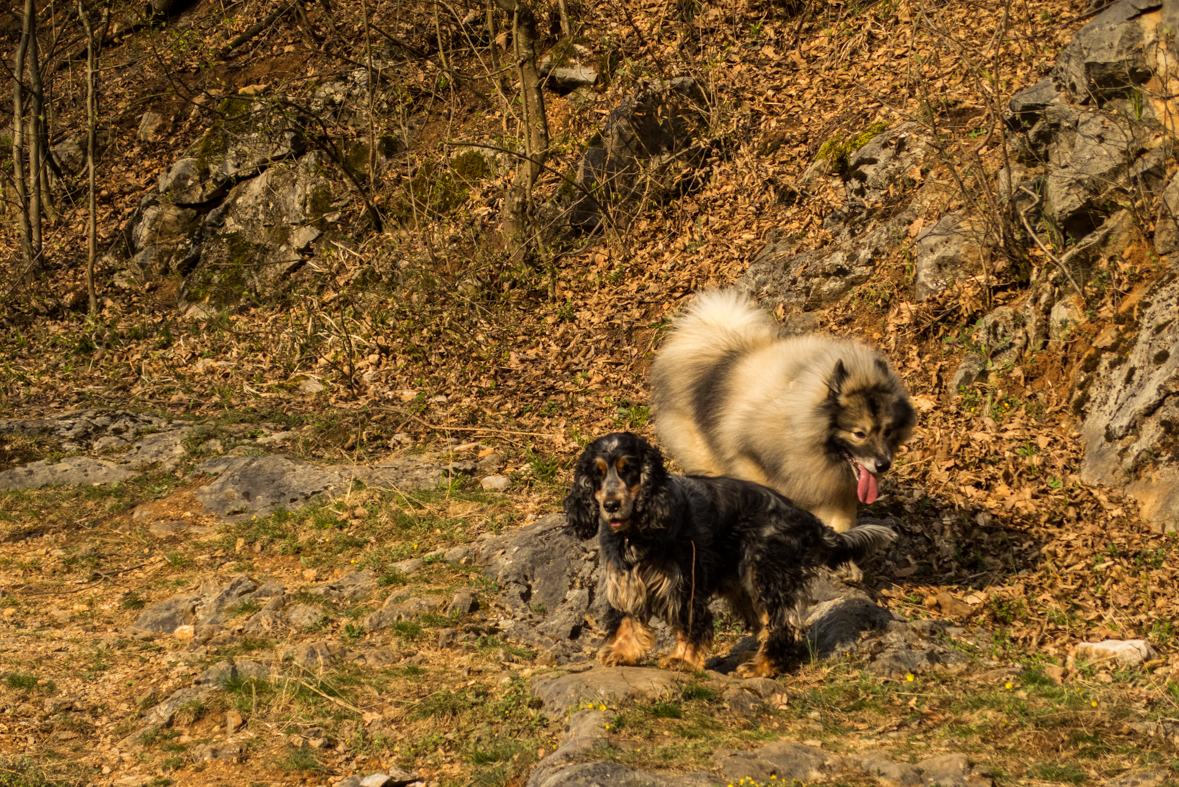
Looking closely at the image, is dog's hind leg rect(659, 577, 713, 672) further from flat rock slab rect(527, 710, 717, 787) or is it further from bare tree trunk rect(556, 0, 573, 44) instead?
bare tree trunk rect(556, 0, 573, 44)

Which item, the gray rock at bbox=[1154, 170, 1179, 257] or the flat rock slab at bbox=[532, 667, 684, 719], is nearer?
the flat rock slab at bbox=[532, 667, 684, 719]

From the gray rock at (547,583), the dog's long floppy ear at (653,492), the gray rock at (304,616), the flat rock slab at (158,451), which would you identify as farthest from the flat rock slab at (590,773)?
the flat rock slab at (158,451)

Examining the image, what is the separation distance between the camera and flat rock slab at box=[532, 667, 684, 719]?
502 cm

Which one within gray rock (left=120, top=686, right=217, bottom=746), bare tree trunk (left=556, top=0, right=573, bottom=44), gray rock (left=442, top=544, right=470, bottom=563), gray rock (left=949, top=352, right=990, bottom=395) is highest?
bare tree trunk (left=556, top=0, right=573, bottom=44)

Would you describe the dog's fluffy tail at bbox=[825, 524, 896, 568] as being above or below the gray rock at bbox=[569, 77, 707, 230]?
below

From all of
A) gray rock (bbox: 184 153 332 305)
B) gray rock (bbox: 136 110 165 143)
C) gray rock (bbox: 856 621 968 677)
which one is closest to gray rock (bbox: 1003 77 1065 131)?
gray rock (bbox: 856 621 968 677)

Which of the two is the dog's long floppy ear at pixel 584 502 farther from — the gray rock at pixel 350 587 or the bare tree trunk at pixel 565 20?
the bare tree trunk at pixel 565 20

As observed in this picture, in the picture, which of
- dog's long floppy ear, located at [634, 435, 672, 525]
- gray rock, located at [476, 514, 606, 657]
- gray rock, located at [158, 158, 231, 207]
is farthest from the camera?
gray rock, located at [158, 158, 231, 207]

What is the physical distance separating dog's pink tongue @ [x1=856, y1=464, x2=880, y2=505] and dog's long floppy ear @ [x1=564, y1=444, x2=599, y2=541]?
2322 mm

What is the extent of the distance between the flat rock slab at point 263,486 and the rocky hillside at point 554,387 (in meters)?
0.06

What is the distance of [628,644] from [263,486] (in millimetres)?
5407

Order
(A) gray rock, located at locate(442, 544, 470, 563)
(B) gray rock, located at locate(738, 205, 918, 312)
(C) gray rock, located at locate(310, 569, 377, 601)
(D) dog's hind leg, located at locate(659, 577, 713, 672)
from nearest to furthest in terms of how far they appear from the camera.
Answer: (D) dog's hind leg, located at locate(659, 577, 713, 672) < (C) gray rock, located at locate(310, 569, 377, 601) < (A) gray rock, located at locate(442, 544, 470, 563) < (B) gray rock, located at locate(738, 205, 918, 312)

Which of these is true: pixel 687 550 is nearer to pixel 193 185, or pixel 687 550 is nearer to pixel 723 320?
pixel 723 320

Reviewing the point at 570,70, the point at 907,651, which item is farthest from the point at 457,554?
the point at 570,70
